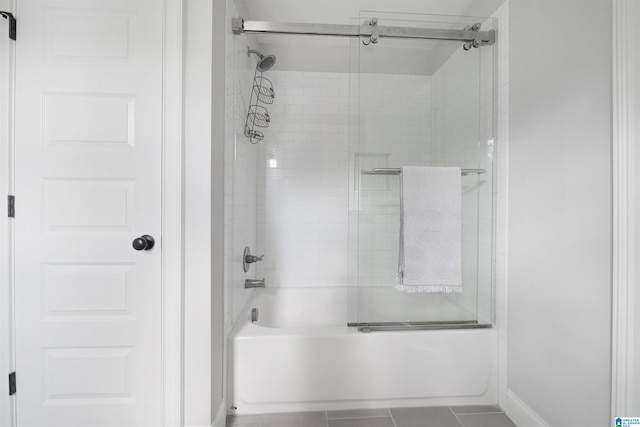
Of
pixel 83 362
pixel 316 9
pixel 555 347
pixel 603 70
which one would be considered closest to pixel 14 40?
pixel 83 362

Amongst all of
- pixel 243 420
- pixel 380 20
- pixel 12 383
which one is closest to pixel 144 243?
pixel 12 383

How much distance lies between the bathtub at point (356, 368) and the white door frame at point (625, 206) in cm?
66

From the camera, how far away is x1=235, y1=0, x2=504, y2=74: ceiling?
5.57 feet

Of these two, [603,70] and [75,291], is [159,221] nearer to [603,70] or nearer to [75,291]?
[75,291]

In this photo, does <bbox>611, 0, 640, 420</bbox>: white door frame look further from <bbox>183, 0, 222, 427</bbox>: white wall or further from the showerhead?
the showerhead

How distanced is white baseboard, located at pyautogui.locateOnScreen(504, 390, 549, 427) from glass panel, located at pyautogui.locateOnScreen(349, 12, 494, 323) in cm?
41

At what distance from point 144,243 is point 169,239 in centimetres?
10

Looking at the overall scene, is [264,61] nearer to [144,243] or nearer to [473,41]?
[473,41]

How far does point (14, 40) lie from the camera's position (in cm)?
125

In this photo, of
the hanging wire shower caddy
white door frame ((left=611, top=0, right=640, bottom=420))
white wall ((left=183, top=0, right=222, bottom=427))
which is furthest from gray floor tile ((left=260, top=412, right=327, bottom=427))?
the hanging wire shower caddy

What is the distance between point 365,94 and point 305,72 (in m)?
1.00

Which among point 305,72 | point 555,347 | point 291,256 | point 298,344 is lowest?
point 298,344

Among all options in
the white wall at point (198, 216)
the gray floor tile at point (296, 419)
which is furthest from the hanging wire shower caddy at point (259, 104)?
the gray floor tile at point (296, 419)

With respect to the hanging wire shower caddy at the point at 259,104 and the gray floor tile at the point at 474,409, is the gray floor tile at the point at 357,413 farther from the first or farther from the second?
the hanging wire shower caddy at the point at 259,104
